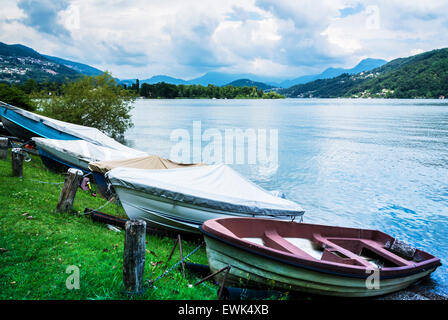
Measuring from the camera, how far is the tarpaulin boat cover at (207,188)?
9.24 metres

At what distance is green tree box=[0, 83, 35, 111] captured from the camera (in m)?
29.5

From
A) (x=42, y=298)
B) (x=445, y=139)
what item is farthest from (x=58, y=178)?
(x=445, y=139)

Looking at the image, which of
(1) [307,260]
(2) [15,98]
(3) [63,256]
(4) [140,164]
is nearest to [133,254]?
(3) [63,256]

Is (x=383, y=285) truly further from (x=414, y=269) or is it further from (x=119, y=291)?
(x=119, y=291)

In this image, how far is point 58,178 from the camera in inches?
570

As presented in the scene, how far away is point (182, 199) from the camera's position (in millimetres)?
9211

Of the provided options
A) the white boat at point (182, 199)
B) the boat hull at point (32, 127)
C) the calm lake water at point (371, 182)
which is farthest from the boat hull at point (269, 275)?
the boat hull at point (32, 127)

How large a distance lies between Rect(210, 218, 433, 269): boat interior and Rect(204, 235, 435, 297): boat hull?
31.9 inches

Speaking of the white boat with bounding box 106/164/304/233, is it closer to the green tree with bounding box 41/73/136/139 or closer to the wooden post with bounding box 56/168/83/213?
the wooden post with bounding box 56/168/83/213

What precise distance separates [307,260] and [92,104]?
31104 mm

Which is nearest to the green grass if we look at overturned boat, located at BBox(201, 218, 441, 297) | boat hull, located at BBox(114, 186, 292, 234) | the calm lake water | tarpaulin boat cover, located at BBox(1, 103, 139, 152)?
boat hull, located at BBox(114, 186, 292, 234)

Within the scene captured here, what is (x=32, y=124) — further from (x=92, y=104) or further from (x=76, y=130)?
(x=92, y=104)

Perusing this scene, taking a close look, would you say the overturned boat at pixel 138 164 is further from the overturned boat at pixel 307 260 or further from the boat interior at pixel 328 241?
the overturned boat at pixel 307 260
